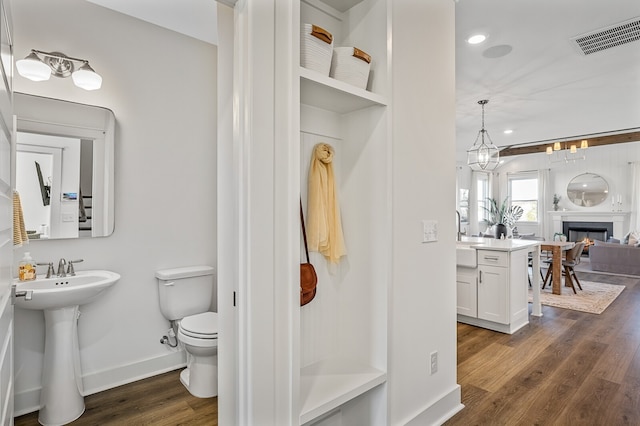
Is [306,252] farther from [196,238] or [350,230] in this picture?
[196,238]

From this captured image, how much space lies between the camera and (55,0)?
2.26m

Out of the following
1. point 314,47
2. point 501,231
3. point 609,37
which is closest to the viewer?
point 314,47

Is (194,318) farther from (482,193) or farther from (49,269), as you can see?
(482,193)

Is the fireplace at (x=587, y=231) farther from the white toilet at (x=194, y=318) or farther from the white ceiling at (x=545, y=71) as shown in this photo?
the white toilet at (x=194, y=318)

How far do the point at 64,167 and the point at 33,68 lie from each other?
62cm

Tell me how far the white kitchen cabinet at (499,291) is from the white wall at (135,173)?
2686 millimetres

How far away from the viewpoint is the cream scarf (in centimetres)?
173

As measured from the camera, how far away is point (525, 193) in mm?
10445

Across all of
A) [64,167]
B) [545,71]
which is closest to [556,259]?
[545,71]

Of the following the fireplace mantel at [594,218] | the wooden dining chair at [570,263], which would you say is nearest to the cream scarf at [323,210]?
the wooden dining chair at [570,263]

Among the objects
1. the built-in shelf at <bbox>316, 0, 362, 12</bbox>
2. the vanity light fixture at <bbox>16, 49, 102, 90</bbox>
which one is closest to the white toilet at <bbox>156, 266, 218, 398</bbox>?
the vanity light fixture at <bbox>16, 49, 102, 90</bbox>

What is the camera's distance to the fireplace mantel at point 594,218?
8641mm

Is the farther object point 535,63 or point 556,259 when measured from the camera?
point 556,259

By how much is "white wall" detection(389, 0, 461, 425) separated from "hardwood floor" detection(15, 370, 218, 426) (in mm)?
1212
